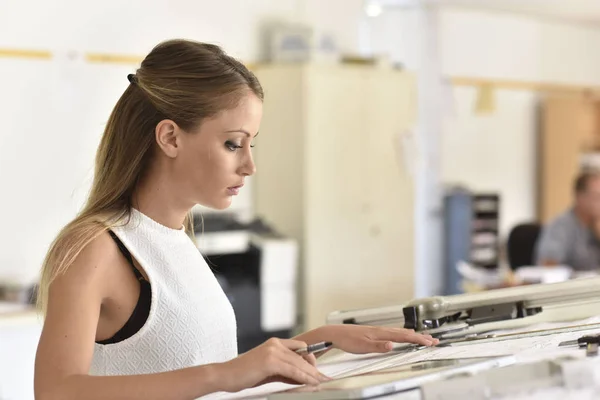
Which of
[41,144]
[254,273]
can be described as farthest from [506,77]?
[41,144]

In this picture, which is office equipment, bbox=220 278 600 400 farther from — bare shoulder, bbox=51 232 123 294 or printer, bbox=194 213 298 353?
printer, bbox=194 213 298 353

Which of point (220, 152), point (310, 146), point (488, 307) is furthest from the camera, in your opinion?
point (310, 146)

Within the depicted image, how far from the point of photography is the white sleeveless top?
1.42 metres

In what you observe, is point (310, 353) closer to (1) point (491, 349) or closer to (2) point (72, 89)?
(1) point (491, 349)

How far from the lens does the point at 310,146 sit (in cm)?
593

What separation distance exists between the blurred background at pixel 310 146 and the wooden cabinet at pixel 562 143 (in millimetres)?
303

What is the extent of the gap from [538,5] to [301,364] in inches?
292

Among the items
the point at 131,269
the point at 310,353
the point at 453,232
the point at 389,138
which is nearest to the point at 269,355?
the point at 310,353

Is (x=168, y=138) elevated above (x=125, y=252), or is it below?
above

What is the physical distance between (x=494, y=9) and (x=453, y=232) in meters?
2.04

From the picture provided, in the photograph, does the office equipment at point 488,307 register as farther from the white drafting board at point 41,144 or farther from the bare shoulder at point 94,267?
the white drafting board at point 41,144

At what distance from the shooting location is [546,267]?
16.2 ft

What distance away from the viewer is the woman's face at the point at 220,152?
1.44 metres

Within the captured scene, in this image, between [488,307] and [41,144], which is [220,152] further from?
[41,144]
